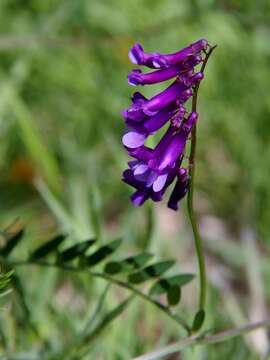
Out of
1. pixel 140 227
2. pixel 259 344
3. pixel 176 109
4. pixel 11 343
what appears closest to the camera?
pixel 176 109

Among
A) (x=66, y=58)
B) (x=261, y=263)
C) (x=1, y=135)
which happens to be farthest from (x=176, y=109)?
(x=66, y=58)

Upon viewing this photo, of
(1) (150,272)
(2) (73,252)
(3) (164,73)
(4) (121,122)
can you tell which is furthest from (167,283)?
(4) (121,122)

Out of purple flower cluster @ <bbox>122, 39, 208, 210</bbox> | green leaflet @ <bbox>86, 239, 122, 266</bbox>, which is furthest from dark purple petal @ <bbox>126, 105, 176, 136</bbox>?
green leaflet @ <bbox>86, 239, 122, 266</bbox>

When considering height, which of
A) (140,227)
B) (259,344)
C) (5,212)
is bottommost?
(259,344)

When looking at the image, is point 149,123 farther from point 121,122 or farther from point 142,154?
point 121,122

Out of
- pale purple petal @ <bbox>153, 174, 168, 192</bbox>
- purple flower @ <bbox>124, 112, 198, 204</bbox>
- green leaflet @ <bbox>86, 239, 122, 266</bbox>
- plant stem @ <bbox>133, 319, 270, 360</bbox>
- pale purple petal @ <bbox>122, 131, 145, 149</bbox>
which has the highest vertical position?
pale purple petal @ <bbox>122, 131, 145, 149</bbox>

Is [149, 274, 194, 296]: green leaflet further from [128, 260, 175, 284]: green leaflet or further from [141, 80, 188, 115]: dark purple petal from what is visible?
[141, 80, 188, 115]: dark purple petal

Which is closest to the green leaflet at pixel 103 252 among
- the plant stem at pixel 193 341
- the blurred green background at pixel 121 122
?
the plant stem at pixel 193 341

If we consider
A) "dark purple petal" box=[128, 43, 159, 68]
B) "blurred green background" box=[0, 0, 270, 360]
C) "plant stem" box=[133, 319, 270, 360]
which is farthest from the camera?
"blurred green background" box=[0, 0, 270, 360]

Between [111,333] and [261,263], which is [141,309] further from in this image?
[261,263]
